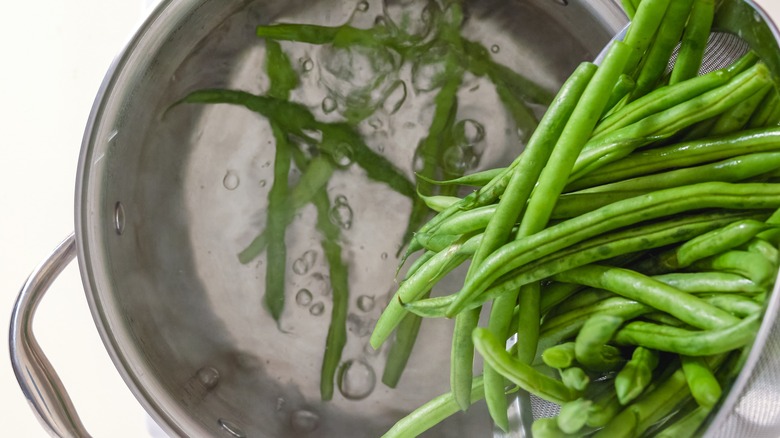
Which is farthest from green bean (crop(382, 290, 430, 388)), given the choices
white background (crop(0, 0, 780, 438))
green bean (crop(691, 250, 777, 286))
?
white background (crop(0, 0, 780, 438))

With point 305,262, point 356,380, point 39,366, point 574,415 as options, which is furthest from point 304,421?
point 574,415

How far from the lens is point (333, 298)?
0.74 metres

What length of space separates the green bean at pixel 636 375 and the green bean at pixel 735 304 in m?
0.05

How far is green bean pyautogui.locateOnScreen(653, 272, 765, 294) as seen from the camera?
0.43 m

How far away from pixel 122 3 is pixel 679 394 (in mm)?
983

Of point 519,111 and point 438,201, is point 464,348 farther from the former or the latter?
point 519,111

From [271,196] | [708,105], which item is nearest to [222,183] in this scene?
[271,196]

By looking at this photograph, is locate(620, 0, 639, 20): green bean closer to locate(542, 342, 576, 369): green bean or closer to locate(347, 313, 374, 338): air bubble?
locate(542, 342, 576, 369): green bean

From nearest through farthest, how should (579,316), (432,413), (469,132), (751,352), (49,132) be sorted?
(751,352) → (579,316) → (432,413) → (469,132) → (49,132)

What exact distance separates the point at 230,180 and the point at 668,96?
1.40 ft

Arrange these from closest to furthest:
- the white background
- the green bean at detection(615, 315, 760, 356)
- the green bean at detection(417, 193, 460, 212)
Answer: the green bean at detection(615, 315, 760, 356)
the green bean at detection(417, 193, 460, 212)
the white background

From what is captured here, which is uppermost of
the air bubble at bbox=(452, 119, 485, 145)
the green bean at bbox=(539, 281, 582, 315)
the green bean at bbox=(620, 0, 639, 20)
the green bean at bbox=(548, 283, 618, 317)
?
the air bubble at bbox=(452, 119, 485, 145)

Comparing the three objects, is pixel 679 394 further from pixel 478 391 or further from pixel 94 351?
pixel 94 351

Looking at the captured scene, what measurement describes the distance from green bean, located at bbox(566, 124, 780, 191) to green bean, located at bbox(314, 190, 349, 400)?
0.29 metres
